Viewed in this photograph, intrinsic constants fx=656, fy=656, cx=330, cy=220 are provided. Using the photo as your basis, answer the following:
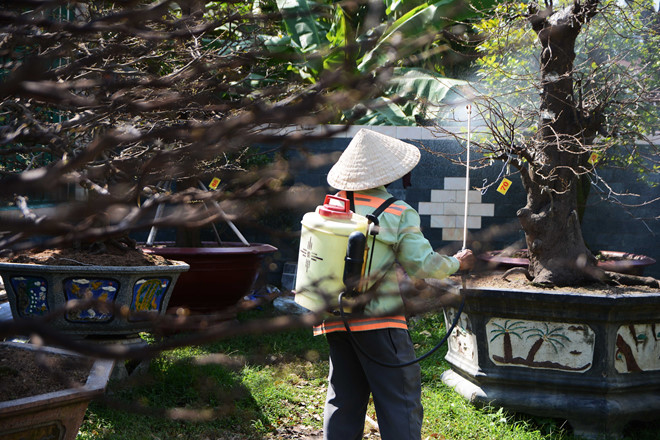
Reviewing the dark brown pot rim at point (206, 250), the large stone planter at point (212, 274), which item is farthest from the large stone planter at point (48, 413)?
the large stone planter at point (212, 274)

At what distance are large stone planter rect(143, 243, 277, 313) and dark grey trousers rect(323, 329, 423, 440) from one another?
10.4 ft

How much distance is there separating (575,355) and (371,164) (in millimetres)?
1895

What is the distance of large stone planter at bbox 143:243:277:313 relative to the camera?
6.32 metres

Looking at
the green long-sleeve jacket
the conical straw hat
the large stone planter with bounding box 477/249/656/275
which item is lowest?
the large stone planter with bounding box 477/249/656/275

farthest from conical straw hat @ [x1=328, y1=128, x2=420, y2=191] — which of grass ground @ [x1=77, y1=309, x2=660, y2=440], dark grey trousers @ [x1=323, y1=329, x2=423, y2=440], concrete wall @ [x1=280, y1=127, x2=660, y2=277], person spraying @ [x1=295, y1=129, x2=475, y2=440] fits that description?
concrete wall @ [x1=280, y1=127, x2=660, y2=277]

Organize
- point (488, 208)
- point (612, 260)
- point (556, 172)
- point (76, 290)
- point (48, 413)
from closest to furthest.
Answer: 1. point (48, 413)
2. point (76, 290)
3. point (556, 172)
4. point (612, 260)
5. point (488, 208)

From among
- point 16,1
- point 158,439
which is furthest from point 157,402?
point 16,1

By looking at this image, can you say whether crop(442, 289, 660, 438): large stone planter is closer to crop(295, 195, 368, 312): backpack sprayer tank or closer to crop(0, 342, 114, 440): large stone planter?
crop(295, 195, 368, 312): backpack sprayer tank

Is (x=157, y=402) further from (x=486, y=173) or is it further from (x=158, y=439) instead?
(x=486, y=173)

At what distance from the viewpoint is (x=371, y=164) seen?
314 centimetres

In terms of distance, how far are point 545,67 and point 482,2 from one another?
2075 mm

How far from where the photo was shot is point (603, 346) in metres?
3.93

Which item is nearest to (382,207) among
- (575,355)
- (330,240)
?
(330,240)

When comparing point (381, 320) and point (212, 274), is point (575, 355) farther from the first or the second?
point (212, 274)
